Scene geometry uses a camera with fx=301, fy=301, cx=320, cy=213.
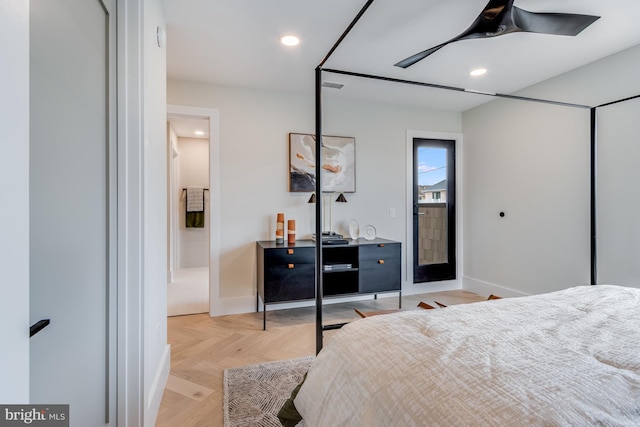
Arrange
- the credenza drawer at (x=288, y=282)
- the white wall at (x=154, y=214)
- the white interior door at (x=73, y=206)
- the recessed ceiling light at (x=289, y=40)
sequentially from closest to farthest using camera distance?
the white interior door at (x=73, y=206), the white wall at (x=154, y=214), the recessed ceiling light at (x=289, y=40), the credenza drawer at (x=288, y=282)

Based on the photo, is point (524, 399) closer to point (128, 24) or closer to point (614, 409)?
point (614, 409)

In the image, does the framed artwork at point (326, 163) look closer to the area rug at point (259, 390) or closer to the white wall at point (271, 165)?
the white wall at point (271, 165)

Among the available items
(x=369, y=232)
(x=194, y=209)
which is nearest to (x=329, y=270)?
(x=369, y=232)

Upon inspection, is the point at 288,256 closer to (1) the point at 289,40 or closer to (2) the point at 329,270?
(2) the point at 329,270

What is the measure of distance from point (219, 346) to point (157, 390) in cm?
79

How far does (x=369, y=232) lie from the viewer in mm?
3666

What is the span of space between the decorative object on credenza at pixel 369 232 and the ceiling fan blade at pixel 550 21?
240cm

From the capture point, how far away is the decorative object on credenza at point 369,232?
366cm

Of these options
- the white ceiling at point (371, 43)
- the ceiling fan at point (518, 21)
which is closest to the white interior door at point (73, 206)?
the white ceiling at point (371, 43)

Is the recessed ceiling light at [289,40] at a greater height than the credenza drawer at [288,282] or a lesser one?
greater

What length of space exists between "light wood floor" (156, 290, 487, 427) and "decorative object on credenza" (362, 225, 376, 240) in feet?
2.59

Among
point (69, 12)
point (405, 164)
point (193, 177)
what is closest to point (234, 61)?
point (69, 12)
